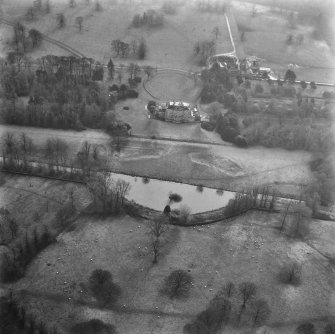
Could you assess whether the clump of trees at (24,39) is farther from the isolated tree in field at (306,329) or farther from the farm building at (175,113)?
the isolated tree in field at (306,329)

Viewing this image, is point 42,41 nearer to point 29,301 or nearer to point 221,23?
point 221,23

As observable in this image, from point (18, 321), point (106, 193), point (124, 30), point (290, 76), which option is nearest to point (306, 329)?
point (18, 321)

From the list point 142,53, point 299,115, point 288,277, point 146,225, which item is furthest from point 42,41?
point 288,277

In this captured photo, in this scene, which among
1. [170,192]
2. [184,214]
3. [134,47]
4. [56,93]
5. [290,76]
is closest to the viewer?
[184,214]

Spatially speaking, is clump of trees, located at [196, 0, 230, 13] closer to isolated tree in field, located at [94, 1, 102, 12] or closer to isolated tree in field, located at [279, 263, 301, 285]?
isolated tree in field, located at [94, 1, 102, 12]

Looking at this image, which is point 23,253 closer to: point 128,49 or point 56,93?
point 56,93

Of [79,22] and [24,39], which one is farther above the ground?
[79,22]

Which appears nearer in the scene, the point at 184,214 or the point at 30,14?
the point at 184,214
